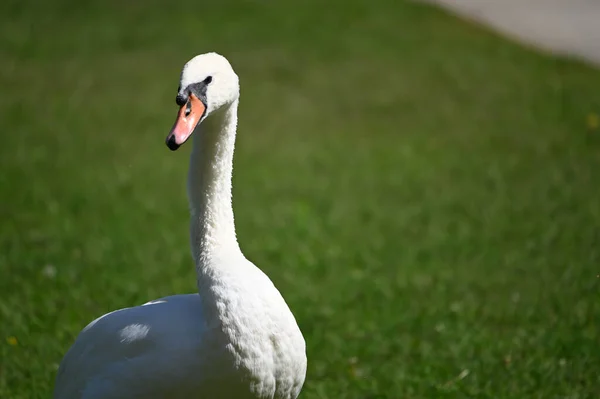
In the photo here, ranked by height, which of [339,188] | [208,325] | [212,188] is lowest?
[339,188]

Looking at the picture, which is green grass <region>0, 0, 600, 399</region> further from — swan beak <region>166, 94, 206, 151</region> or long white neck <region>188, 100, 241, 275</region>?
swan beak <region>166, 94, 206, 151</region>

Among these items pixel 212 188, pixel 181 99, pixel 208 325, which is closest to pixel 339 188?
pixel 212 188

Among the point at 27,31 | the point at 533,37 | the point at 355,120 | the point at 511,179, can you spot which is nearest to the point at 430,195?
the point at 511,179

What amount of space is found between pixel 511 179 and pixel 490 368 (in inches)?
160

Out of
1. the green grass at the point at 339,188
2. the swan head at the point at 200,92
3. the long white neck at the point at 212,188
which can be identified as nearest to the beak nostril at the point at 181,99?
the swan head at the point at 200,92

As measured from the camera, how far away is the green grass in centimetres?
517

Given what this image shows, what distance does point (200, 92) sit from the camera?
303 cm

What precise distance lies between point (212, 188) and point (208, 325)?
57cm

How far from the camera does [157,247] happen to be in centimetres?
704

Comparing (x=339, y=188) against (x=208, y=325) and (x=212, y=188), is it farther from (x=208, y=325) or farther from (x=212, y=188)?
(x=208, y=325)

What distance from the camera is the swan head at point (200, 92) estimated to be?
9.45 feet

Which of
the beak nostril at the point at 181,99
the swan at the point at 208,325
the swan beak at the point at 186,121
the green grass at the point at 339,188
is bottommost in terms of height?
the green grass at the point at 339,188

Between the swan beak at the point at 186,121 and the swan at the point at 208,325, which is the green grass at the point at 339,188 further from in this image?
the swan beak at the point at 186,121

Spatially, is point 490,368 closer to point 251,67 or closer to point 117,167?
point 117,167
